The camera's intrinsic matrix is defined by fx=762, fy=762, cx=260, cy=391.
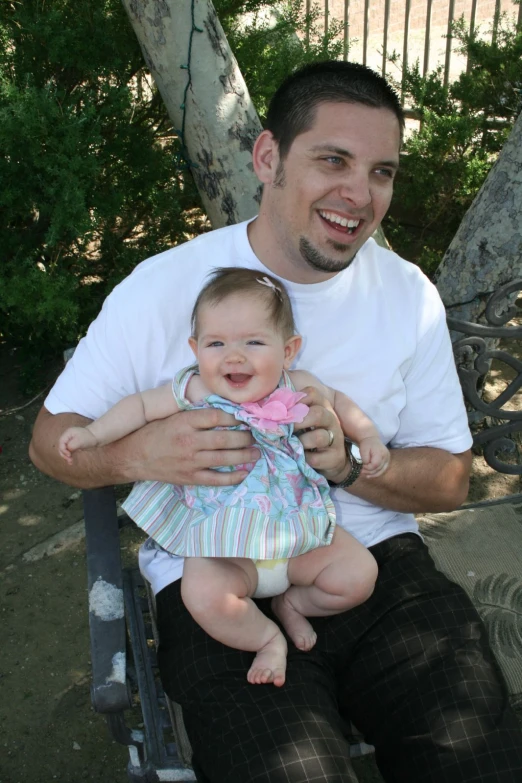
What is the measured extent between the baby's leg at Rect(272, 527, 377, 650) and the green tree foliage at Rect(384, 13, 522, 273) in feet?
11.0

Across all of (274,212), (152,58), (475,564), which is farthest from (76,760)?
(152,58)

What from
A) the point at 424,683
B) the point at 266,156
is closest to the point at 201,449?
the point at 424,683

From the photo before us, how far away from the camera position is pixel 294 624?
6.95ft

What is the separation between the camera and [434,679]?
1.99 meters

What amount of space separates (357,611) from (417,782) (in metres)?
0.47

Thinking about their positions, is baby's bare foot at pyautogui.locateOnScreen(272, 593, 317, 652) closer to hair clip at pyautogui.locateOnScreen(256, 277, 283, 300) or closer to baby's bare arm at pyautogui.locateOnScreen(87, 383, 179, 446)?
baby's bare arm at pyautogui.locateOnScreen(87, 383, 179, 446)

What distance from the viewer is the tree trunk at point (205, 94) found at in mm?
3305

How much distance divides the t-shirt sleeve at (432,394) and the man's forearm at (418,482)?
0.15 ft

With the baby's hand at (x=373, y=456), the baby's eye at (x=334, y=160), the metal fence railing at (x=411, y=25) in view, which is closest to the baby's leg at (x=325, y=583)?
the baby's hand at (x=373, y=456)

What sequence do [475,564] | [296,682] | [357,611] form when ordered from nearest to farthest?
1. [296,682]
2. [357,611]
3. [475,564]

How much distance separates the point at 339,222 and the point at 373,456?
27.8 inches

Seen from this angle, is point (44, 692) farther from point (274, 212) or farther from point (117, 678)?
point (274, 212)

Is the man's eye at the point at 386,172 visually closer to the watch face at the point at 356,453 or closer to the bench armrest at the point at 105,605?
the watch face at the point at 356,453

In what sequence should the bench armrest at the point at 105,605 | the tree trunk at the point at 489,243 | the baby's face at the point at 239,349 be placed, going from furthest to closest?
the tree trunk at the point at 489,243 < the baby's face at the point at 239,349 < the bench armrest at the point at 105,605
